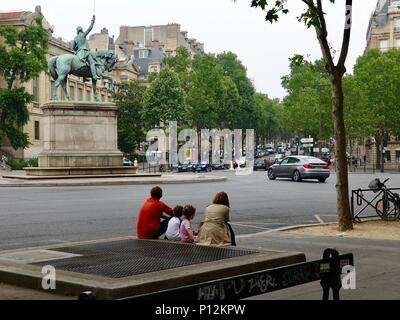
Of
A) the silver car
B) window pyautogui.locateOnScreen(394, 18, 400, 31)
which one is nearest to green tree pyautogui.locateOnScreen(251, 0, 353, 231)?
the silver car

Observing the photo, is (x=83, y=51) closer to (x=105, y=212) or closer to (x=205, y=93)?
(x=105, y=212)

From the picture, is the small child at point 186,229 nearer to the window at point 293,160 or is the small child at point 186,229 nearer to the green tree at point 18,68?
the window at point 293,160

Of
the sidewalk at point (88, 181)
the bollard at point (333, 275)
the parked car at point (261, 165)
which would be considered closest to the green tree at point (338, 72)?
the bollard at point (333, 275)

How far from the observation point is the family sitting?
10.2 m

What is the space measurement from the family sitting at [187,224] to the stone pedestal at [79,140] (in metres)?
25.8

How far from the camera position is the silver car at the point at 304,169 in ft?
125

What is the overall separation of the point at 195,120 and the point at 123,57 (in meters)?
45.1

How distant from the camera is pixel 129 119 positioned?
3290 inches

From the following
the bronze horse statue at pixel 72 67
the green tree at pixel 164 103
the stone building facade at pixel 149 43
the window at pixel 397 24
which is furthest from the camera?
the stone building facade at pixel 149 43

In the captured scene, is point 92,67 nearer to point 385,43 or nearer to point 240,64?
point 240,64

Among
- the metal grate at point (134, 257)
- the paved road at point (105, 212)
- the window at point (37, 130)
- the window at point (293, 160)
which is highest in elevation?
the window at point (37, 130)

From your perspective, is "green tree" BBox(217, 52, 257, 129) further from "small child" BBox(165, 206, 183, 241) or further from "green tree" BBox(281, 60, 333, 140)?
"small child" BBox(165, 206, 183, 241)

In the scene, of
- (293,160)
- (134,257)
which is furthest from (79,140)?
(134,257)

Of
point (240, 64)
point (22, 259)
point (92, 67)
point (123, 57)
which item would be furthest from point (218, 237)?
point (123, 57)
